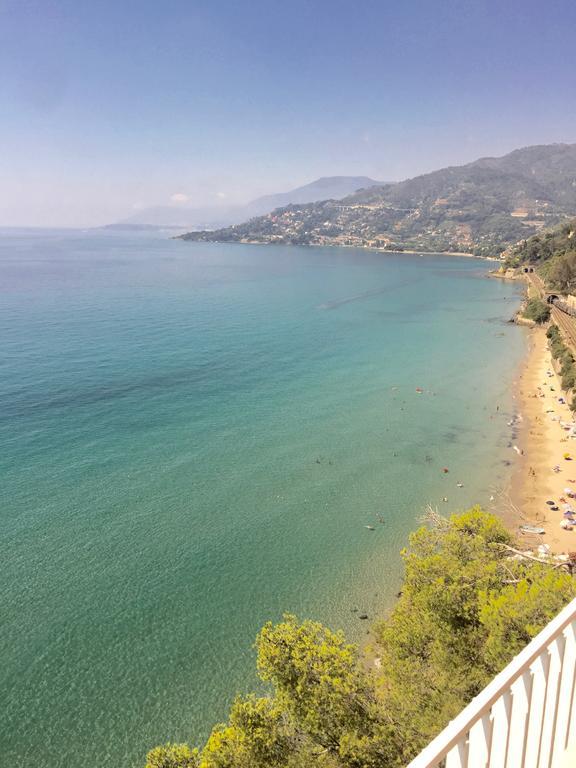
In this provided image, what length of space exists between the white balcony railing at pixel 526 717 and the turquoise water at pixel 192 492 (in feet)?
43.7

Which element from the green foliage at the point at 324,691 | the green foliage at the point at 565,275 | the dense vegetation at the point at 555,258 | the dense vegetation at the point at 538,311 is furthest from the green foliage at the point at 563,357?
the green foliage at the point at 324,691

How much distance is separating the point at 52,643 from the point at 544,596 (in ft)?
48.8

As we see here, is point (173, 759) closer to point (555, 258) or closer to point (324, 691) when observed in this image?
point (324, 691)

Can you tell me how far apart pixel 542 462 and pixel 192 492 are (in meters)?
19.4

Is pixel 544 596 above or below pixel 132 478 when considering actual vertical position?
above

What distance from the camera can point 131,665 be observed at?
15086 millimetres

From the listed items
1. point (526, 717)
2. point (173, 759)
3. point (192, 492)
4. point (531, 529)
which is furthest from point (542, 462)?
point (526, 717)

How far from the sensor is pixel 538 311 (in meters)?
63.9

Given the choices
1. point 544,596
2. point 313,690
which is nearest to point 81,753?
point 313,690

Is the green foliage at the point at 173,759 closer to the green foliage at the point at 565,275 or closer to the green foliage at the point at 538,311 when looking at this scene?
the green foliage at the point at 538,311

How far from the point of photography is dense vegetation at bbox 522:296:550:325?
62.8 metres

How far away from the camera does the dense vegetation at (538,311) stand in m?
62.8

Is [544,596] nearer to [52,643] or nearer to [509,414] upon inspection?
[52,643]

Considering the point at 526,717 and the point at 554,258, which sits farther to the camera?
the point at 554,258
